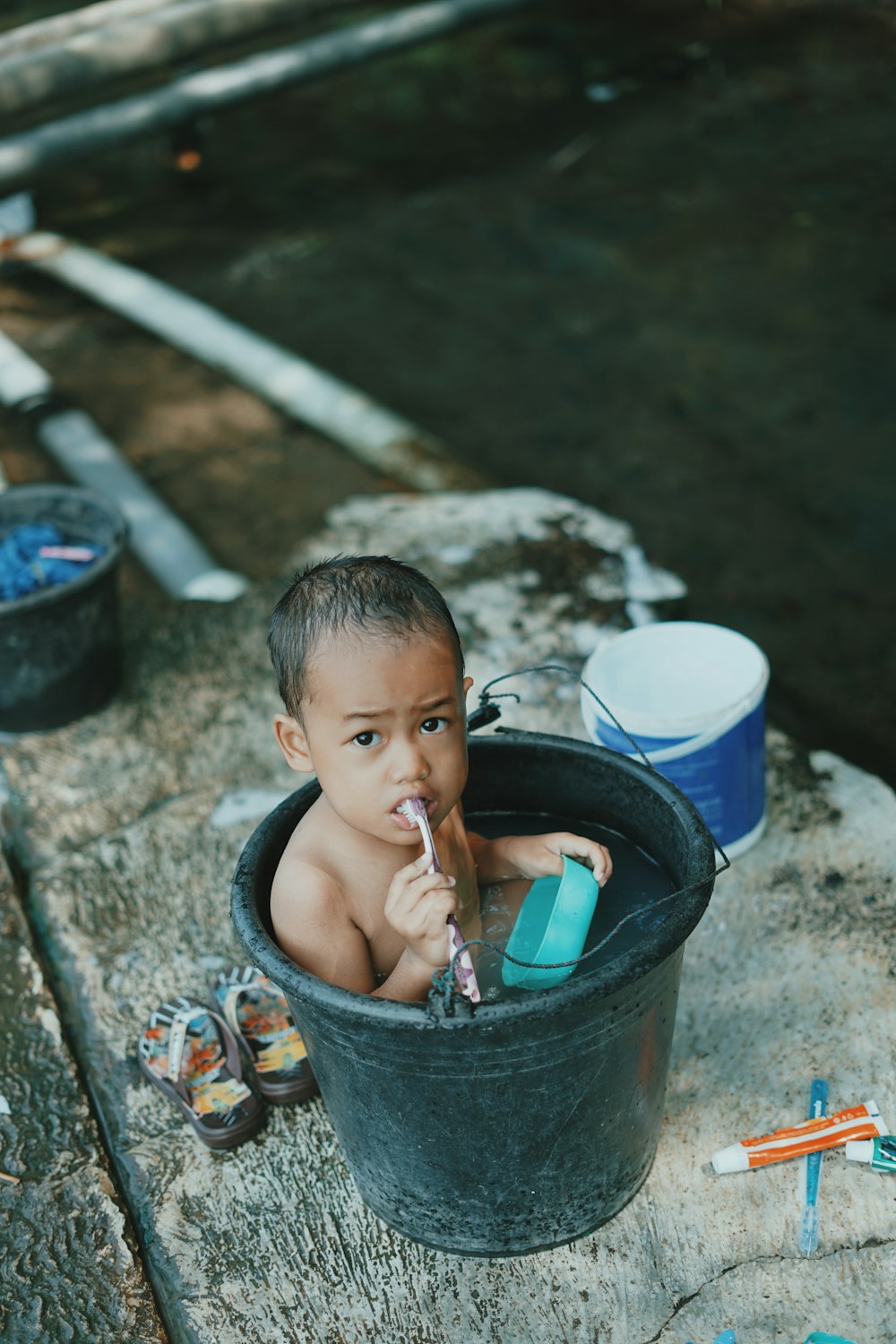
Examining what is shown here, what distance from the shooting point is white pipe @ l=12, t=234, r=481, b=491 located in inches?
158

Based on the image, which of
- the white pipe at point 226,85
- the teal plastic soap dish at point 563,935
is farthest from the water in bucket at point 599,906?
the white pipe at point 226,85

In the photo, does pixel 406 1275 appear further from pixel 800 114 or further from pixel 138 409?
pixel 800 114

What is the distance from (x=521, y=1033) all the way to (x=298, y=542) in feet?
7.61

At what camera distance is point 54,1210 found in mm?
1911

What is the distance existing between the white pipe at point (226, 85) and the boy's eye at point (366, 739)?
426cm

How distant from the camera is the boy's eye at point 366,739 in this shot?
163 centimetres

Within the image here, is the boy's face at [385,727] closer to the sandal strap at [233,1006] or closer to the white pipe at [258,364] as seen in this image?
the sandal strap at [233,1006]

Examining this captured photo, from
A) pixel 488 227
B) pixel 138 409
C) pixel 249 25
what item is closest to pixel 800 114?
pixel 488 227

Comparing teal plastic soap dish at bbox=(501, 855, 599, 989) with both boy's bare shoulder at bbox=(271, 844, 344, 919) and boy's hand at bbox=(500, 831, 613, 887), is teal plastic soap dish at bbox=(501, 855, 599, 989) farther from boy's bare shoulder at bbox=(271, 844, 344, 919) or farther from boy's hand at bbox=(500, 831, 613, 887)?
boy's bare shoulder at bbox=(271, 844, 344, 919)

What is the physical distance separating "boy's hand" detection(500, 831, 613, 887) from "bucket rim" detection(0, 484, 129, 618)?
129 centimetres

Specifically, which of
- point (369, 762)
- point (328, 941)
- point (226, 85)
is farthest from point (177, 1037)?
point (226, 85)

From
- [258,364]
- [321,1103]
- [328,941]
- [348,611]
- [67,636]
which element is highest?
[348,611]

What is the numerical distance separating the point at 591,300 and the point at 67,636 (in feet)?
9.46

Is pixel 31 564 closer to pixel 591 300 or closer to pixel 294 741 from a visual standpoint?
pixel 294 741
